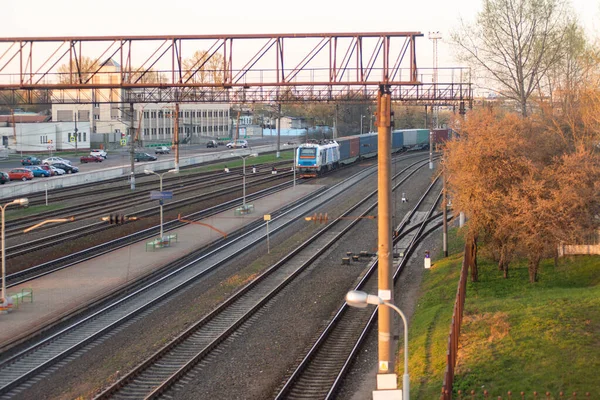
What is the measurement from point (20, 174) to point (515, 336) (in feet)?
159

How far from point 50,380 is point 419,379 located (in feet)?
28.1

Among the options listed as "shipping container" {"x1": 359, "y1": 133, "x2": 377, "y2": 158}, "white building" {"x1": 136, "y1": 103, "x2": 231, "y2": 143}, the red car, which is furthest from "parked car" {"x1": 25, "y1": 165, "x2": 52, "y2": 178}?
"shipping container" {"x1": 359, "y1": 133, "x2": 377, "y2": 158}

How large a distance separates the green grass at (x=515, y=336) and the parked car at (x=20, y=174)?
41.4 metres

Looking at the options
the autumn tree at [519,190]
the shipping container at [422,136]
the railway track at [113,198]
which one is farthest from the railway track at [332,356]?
the shipping container at [422,136]

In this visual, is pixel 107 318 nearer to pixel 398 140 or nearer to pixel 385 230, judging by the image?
pixel 385 230

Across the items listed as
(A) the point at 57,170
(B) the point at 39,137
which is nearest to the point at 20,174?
(A) the point at 57,170

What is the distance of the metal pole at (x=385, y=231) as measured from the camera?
463 inches

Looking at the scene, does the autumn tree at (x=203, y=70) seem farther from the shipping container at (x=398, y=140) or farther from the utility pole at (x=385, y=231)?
the shipping container at (x=398, y=140)

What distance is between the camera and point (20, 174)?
188 feet

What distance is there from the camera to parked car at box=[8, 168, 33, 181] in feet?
187

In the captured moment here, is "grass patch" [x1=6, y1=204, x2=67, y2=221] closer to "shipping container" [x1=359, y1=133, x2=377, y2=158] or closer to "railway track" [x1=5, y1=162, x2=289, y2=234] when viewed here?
"railway track" [x1=5, y1=162, x2=289, y2=234]

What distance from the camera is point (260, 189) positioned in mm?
54781

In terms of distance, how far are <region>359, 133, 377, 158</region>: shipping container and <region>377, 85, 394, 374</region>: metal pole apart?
62.7m

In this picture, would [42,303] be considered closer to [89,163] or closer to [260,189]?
[260,189]
